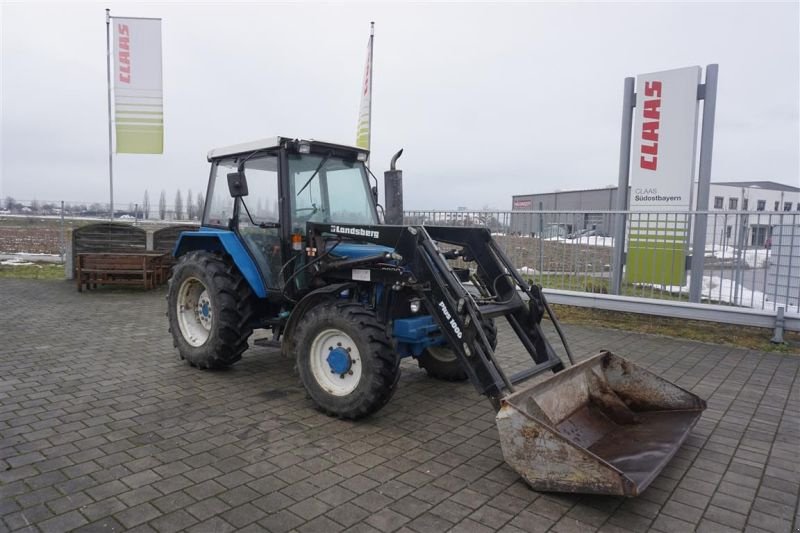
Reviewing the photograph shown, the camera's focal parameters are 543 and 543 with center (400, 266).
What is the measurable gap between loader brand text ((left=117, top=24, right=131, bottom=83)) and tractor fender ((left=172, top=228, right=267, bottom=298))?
938 cm

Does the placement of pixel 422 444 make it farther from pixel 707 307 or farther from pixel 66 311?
pixel 66 311

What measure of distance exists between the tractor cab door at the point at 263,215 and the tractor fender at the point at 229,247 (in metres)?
0.06

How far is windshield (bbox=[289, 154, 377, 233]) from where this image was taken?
5051 mm

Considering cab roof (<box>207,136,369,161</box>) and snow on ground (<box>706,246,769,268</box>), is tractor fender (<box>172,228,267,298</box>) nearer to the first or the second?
cab roof (<box>207,136,369,161</box>)

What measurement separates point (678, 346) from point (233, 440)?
19.0 feet

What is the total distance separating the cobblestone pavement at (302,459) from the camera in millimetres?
2906

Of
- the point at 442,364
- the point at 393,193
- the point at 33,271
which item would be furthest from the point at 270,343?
the point at 33,271

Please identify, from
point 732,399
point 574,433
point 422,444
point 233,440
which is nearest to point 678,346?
point 732,399

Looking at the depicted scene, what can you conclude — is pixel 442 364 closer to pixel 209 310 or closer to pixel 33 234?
pixel 209 310

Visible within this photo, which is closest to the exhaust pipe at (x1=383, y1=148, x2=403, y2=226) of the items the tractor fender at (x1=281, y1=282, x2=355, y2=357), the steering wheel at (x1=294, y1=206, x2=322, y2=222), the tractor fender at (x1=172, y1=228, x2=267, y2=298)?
the steering wheel at (x1=294, y1=206, x2=322, y2=222)

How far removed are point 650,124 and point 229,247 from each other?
7.09 metres

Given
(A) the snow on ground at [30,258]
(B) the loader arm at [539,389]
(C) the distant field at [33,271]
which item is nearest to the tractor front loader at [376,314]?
(B) the loader arm at [539,389]

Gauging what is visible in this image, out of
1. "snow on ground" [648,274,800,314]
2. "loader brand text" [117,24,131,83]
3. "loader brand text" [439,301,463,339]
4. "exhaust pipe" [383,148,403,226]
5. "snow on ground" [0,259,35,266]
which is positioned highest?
"loader brand text" [117,24,131,83]

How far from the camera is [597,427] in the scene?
3.81 m
